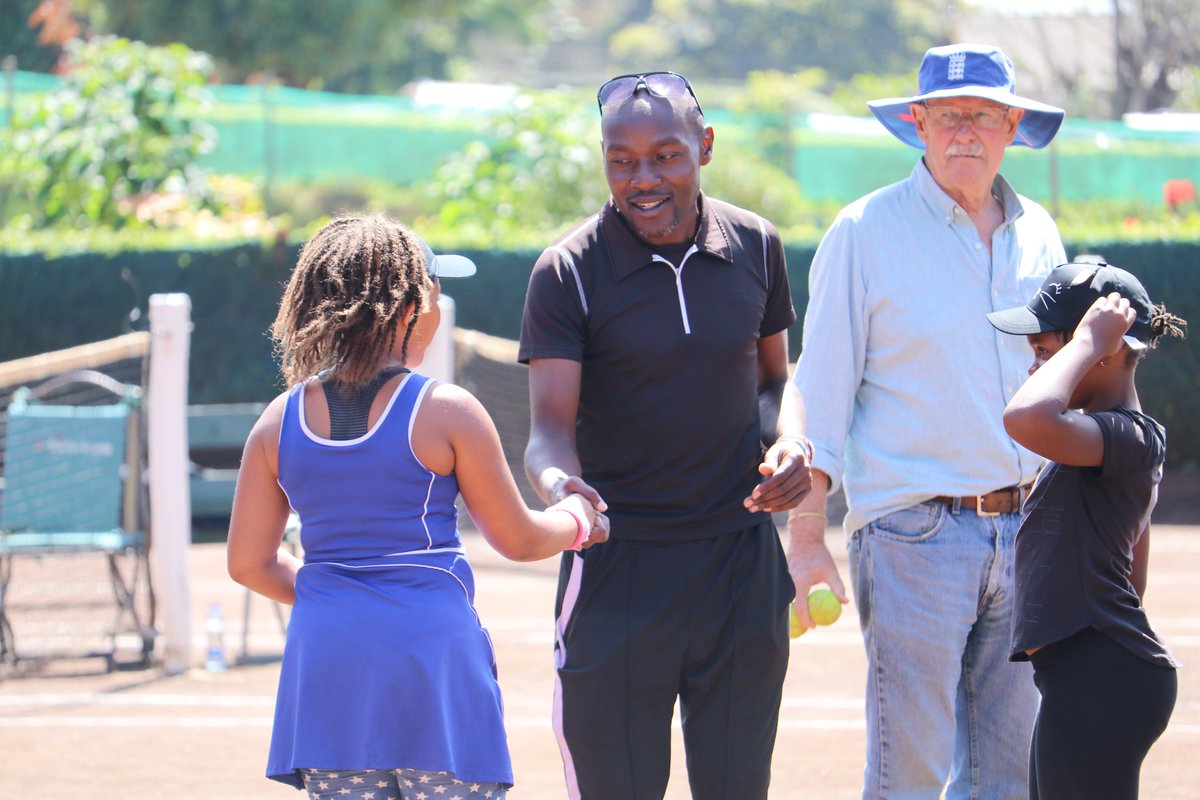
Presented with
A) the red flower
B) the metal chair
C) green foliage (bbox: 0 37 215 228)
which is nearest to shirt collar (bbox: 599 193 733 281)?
the metal chair

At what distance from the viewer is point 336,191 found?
2150 cm

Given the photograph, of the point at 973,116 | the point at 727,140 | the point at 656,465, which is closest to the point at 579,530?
the point at 656,465

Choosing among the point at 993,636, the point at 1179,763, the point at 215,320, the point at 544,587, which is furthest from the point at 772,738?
the point at 215,320

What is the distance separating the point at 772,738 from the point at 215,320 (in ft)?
36.7

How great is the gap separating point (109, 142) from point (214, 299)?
3.33 meters

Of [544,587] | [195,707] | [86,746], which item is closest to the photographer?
[86,746]

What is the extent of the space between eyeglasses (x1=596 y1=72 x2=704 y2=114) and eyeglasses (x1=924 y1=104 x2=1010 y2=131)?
810 millimetres

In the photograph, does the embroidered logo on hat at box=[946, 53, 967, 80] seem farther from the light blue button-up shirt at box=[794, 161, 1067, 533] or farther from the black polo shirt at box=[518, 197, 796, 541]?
the black polo shirt at box=[518, 197, 796, 541]

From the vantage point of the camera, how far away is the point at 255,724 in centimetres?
686

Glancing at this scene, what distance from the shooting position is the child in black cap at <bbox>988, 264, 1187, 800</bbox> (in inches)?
134

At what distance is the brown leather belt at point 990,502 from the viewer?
3990mm

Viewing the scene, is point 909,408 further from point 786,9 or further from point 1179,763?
point 786,9

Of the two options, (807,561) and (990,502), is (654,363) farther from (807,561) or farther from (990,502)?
(990,502)

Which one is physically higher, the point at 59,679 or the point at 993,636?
the point at 993,636
